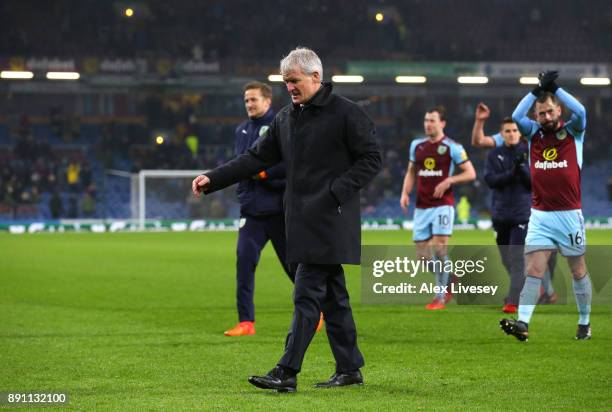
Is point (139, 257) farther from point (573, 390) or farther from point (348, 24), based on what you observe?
point (348, 24)

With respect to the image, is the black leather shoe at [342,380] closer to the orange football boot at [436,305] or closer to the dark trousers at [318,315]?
the dark trousers at [318,315]

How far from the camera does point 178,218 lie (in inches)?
1389

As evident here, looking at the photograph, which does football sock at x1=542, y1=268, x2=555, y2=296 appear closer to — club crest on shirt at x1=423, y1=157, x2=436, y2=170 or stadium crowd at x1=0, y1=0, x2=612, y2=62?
club crest on shirt at x1=423, y1=157, x2=436, y2=170

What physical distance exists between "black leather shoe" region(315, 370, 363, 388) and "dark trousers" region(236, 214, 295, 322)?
281 centimetres

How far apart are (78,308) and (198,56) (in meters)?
30.1

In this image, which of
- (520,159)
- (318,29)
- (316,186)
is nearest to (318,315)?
(316,186)

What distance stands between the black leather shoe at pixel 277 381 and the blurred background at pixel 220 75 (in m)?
30.9

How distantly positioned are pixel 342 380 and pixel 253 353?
170 cm

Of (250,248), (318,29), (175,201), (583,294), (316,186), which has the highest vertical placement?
(318,29)

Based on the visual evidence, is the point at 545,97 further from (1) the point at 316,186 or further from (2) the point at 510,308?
(2) the point at 510,308

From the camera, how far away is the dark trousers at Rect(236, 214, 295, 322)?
9297 mm

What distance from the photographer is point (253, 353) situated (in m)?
8.10

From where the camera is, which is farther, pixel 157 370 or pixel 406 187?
pixel 406 187

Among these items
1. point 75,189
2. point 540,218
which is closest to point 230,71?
point 75,189
